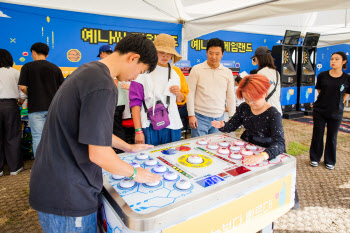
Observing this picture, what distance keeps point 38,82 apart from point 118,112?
1.00 meters

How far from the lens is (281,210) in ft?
4.28

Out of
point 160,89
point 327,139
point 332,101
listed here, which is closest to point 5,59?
point 160,89

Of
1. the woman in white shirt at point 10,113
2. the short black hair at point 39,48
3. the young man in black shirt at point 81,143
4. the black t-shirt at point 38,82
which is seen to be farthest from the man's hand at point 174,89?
the woman in white shirt at point 10,113

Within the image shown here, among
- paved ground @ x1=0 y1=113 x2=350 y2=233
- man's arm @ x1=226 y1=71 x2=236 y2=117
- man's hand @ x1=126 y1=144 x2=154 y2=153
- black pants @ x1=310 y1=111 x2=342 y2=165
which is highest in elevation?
man's arm @ x1=226 y1=71 x2=236 y2=117

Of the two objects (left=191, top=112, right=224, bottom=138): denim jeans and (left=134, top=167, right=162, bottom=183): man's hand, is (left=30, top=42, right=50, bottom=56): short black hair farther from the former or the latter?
(left=134, top=167, right=162, bottom=183): man's hand

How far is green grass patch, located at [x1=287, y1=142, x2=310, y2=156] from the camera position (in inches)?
143

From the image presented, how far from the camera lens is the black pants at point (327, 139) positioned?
9.64 ft

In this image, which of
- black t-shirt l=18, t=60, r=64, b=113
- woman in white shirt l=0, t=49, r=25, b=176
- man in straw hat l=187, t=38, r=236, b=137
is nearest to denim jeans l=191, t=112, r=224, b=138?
man in straw hat l=187, t=38, r=236, b=137

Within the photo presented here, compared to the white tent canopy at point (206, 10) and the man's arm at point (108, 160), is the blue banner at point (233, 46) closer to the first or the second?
the white tent canopy at point (206, 10)

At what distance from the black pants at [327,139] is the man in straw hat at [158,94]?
6.92 feet

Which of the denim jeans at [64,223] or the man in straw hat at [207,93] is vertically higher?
the man in straw hat at [207,93]

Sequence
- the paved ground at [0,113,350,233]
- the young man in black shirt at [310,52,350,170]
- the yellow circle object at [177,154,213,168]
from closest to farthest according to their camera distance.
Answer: the yellow circle object at [177,154,213,168] → the paved ground at [0,113,350,233] → the young man in black shirt at [310,52,350,170]

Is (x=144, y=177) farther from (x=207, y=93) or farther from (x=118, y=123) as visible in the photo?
(x=118, y=123)

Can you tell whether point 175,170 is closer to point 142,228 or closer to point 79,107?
point 142,228
